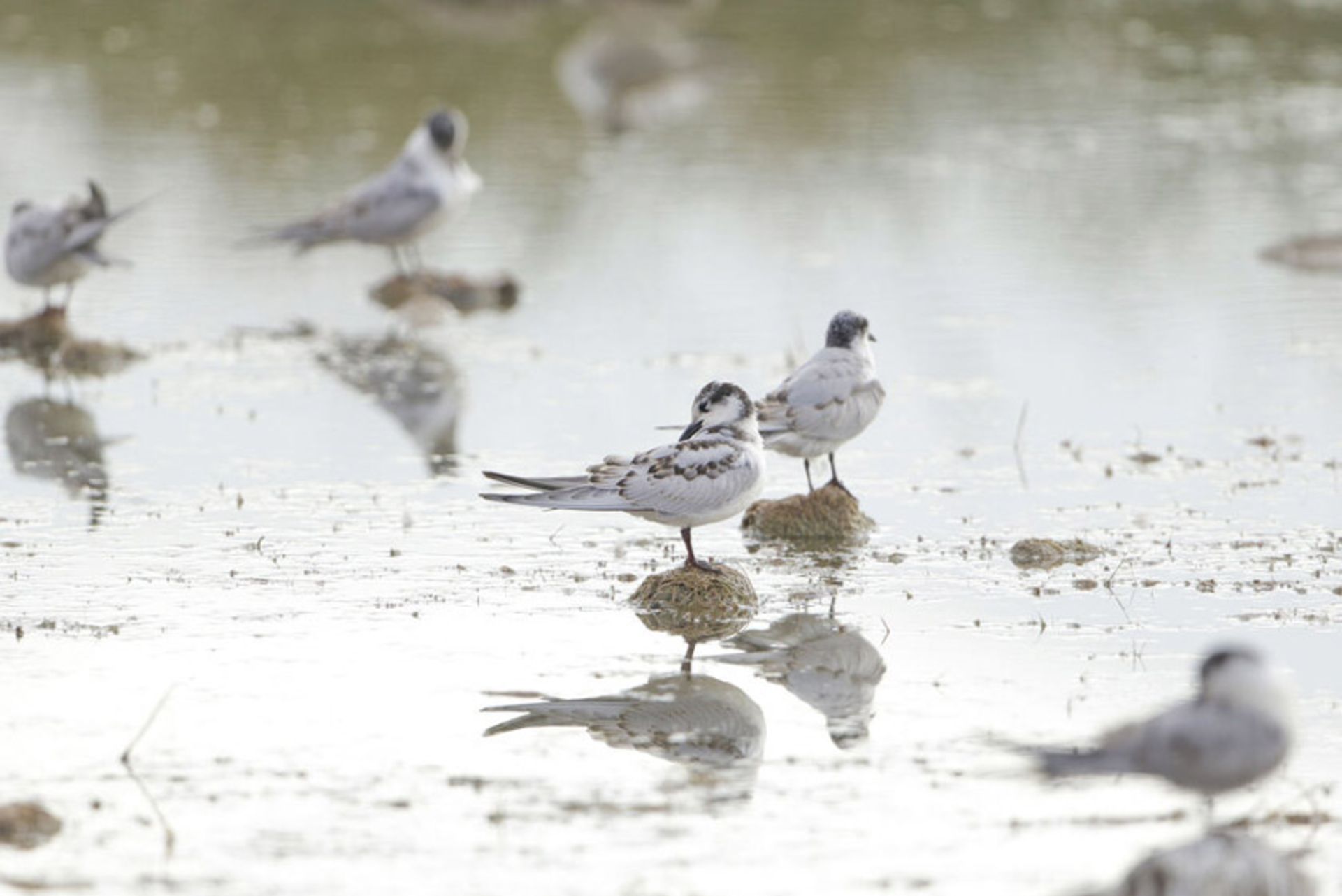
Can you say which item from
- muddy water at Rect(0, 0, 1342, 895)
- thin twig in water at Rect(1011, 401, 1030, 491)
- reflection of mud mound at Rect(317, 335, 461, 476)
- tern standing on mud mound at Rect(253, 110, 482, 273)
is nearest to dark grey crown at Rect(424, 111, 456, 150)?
tern standing on mud mound at Rect(253, 110, 482, 273)

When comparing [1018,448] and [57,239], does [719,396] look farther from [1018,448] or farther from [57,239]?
[57,239]

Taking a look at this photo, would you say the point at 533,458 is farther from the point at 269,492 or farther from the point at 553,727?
the point at 553,727

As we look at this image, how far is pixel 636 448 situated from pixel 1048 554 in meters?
2.45

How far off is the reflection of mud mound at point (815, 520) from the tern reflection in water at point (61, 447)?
9.23 feet

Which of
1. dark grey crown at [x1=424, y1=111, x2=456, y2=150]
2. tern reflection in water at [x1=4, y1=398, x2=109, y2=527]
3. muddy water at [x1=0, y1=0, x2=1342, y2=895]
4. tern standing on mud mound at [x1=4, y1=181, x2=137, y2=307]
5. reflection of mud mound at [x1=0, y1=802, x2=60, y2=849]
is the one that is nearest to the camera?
reflection of mud mound at [x1=0, y1=802, x2=60, y2=849]

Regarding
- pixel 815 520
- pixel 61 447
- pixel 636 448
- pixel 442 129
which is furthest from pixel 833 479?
pixel 442 129

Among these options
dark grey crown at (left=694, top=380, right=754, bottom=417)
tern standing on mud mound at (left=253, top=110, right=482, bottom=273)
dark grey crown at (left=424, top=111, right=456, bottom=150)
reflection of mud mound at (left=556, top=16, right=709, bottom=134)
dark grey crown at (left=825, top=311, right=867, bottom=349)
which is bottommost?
dark grey crown at (left=694, top=380, right=754, bottom=417)

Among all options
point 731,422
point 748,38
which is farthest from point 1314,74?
point 731,422

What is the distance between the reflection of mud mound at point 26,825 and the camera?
18.4ft

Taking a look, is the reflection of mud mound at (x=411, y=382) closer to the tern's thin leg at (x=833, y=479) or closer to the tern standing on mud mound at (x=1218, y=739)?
the tern's thin leg at (x=833, y=479)

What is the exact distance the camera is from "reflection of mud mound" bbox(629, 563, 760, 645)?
7.77 m

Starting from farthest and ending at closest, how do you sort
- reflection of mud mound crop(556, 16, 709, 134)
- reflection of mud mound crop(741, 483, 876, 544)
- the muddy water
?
reflection of mud mound crop(556, 16, 709, 134), reflection of mud mound crop(741, 483, 876, 544), the muddy water

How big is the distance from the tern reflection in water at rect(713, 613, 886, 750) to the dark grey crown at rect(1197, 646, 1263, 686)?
52.3 inches

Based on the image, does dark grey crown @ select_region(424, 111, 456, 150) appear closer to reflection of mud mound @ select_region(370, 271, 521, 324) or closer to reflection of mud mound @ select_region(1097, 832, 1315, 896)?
reflection of mud mound @ select_region(370, 271, 521, 324)
